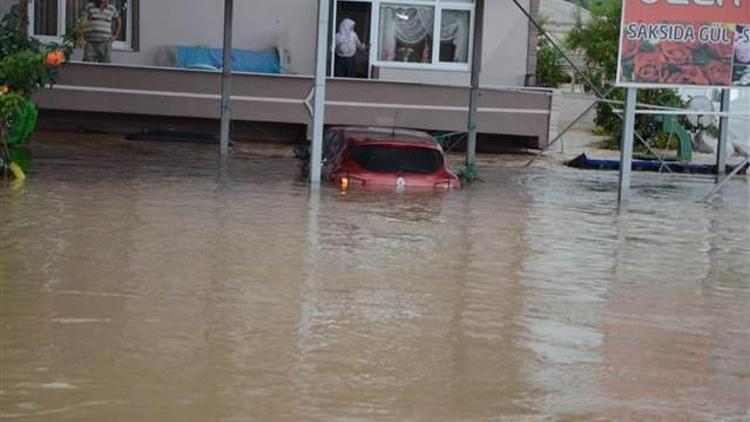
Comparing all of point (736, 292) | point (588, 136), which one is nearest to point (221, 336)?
point (736, 292)

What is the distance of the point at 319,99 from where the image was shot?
21391 millimetres

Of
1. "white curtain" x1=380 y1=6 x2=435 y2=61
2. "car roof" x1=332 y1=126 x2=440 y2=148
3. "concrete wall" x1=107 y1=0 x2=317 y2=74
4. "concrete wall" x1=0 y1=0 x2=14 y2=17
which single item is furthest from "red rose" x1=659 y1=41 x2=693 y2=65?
"concrete wall" x1=0 y1=0 x2=14 y2=17

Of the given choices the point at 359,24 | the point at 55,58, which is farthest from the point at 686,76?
the point at 359,24

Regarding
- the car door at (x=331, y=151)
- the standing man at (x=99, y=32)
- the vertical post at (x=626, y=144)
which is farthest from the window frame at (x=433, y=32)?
the vertical post at (x=626, y=144)

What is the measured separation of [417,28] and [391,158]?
11302 millimetres

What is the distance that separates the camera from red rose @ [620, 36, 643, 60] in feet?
67.9

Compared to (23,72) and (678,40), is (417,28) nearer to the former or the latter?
(678,40)

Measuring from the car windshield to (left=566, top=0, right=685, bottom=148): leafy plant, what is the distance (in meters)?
8.07

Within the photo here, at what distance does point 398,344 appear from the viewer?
33.4 ft

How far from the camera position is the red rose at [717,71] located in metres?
20.9

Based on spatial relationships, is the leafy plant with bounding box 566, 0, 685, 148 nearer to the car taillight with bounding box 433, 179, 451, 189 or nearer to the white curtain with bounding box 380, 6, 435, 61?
the white curtain with bounding box 380, 6, 435, 61

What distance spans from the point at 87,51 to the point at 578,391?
21.8m

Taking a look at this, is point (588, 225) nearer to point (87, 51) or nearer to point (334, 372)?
point (334, 372)

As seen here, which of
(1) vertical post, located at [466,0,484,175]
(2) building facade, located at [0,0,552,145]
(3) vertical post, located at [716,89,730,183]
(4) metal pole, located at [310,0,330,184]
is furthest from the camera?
(2) building facade, located at [0,0,552,145]
